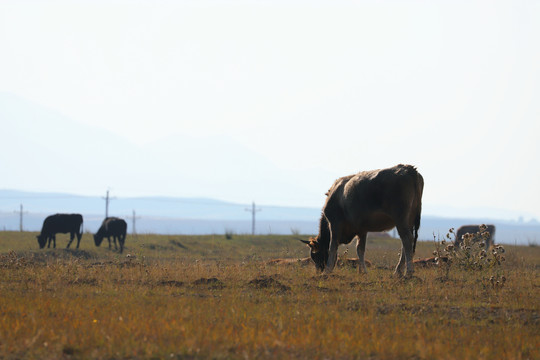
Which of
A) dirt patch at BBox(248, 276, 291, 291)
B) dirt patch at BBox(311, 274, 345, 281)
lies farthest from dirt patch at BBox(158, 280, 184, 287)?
dirt patch at BBox(311, 274, 345, 281)

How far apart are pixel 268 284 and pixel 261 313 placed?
373 centimetres

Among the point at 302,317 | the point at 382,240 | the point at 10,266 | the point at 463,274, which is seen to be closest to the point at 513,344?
the point at 302,317

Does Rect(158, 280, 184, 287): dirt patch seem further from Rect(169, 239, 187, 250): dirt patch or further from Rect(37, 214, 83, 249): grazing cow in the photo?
Rect(37, 214, 83, 249): grazing cow

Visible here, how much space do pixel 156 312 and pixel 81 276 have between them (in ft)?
19.7

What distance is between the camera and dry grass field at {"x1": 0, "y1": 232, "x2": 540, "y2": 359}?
862 centimetres

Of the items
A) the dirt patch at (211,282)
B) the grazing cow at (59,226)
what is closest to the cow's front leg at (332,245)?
the dirt patch at (211,282)

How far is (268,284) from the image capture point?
15.0 meters

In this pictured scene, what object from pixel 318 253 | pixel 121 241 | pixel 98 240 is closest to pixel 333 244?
pixel 318 253

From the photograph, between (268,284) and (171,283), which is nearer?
(268,284)

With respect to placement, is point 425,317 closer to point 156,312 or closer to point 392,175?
point 156,312

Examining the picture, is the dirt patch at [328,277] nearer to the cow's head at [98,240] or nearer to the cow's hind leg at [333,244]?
the cow's hind leg at [333,244]

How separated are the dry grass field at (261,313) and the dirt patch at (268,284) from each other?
0.04 metres

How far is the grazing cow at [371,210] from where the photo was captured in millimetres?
16119

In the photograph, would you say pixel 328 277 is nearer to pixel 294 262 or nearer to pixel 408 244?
pixel 408 244
